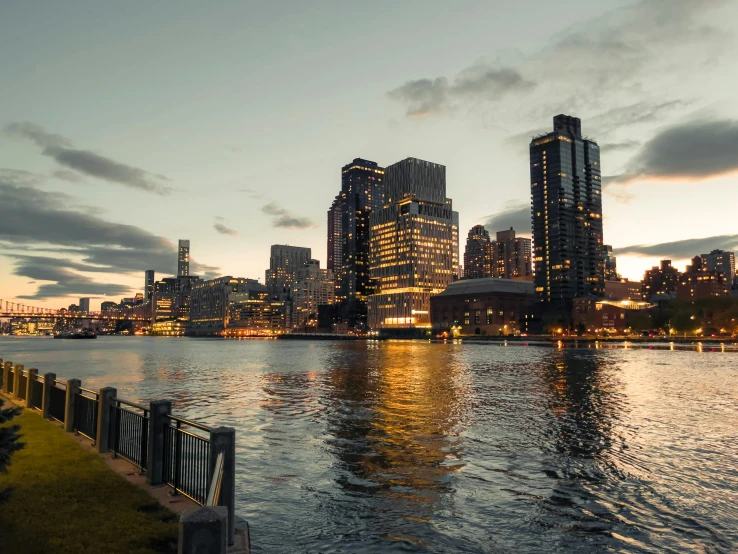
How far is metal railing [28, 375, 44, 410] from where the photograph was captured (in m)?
24.2

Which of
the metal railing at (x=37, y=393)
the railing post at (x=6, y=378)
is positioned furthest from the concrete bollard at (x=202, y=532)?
the railing post at (x=6, y=378)

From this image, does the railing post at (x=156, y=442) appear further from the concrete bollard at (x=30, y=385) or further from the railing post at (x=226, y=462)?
the concrete bollard at (x=30, y=385)

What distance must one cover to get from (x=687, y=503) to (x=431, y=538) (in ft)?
26.5

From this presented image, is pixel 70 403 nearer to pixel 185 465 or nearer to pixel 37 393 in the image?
pixel 37 393

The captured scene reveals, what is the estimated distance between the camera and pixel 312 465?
1980cm

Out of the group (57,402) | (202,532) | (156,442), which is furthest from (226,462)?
(57,402)

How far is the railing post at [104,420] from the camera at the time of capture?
16766 millimetres

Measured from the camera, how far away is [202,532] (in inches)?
285

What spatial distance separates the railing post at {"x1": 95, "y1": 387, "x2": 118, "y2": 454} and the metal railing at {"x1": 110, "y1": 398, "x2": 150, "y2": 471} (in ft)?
0.41

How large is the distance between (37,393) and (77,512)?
52.6 ft

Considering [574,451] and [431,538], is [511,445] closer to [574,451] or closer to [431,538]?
[574,451]

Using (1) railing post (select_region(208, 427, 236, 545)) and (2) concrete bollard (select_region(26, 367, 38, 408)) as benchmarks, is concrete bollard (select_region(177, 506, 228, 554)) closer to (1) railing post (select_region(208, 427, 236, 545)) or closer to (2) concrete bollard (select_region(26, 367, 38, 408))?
(1) railing post (select_region(208, 427, 236, 545))

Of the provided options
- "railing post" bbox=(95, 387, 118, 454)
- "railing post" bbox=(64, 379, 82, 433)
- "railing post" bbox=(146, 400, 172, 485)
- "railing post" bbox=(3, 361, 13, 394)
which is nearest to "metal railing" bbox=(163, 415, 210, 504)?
"railing post" bbox=(146, 400, 172, 485)

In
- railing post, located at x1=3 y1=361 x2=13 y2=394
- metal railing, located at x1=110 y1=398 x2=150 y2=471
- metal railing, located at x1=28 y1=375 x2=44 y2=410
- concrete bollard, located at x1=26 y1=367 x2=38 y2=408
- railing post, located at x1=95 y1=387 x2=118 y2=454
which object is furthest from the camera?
railing post, located at x1=3 y1=361 x2=13 y2=394
